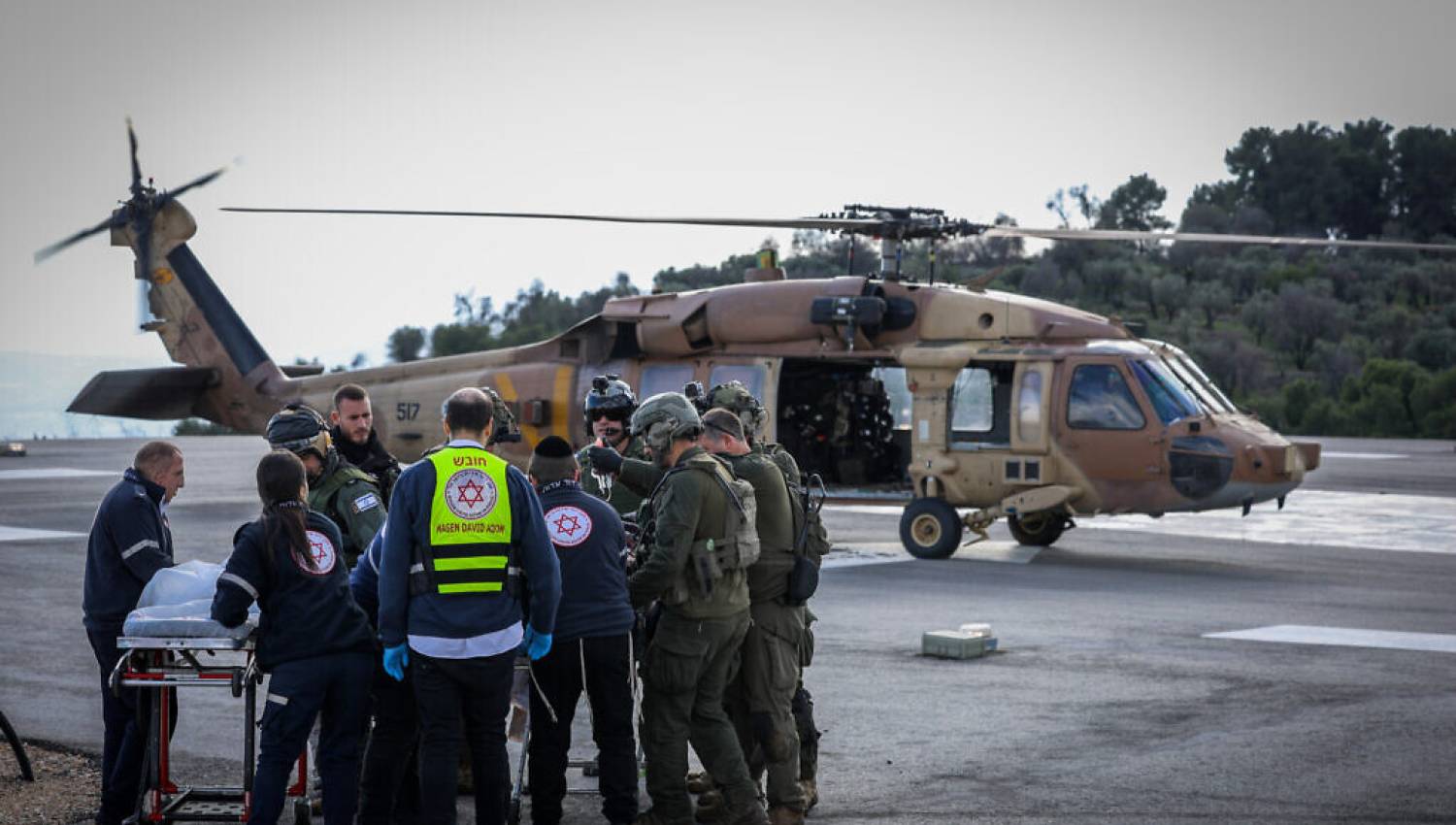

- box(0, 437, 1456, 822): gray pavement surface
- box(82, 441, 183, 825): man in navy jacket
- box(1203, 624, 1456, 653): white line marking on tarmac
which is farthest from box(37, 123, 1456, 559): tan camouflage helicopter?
box(82, 441, 183, 825): man in navy jacket

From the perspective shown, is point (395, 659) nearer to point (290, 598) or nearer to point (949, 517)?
point (290, 598)

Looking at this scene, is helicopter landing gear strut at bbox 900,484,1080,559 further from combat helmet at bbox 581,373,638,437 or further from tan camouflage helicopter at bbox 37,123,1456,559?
combat helmet at bbox 581,373,638,437

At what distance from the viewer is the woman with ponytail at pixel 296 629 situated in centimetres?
597

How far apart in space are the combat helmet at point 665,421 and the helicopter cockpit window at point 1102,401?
9.84 meters

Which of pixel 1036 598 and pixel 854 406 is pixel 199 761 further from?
pixel 854 406

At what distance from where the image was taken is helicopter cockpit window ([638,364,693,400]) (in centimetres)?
1770

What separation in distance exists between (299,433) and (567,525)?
126 cm

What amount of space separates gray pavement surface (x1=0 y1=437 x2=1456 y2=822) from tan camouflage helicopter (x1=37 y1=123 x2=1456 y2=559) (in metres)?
0.85

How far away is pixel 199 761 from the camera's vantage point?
25.6ft

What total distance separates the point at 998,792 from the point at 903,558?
960 cm

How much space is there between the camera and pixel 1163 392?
52.2ft

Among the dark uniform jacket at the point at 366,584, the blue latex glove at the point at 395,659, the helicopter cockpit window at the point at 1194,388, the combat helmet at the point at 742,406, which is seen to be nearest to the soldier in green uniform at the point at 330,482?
the dark uniform jacket at the point at 366,584

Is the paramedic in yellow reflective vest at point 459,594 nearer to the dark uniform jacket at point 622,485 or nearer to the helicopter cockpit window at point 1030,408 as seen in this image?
the dark uniform jacket at point 622,485

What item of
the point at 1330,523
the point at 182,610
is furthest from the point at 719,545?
the point at 1330,523
